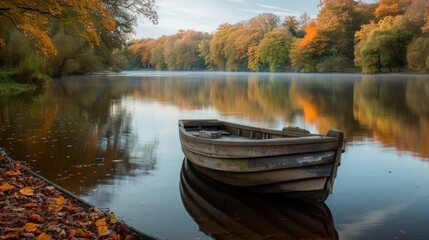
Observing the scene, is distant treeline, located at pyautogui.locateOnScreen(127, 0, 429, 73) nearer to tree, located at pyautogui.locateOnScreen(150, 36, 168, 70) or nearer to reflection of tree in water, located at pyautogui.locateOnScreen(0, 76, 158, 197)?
tree, located at pyautogui.locateOnScreen(150, 36, 168, 70)

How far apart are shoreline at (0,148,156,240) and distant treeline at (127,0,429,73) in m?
67.1

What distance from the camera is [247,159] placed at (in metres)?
8.78

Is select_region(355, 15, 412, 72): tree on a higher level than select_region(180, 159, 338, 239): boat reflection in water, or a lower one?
higher

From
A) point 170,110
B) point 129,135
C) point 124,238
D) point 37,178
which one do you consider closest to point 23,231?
point 124,238

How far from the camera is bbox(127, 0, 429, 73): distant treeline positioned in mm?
75312

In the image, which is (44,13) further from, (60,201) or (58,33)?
(58,33)

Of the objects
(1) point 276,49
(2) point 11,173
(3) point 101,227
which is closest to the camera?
(3) point 101,227

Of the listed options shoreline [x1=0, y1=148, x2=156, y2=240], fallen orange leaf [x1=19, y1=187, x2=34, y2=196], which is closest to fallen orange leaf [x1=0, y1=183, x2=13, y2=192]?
shoreline [x1=0, y1=148, x2=156, y2=240]

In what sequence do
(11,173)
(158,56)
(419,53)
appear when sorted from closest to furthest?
(11,173), (419,53), (158,56)

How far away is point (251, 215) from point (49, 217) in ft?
11.3

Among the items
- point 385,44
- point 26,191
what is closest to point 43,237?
point 26,191

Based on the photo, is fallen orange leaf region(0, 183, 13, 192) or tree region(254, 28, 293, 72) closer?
fallen orange leaf region(0, 183, 13, 192)

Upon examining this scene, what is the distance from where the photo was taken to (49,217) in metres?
6.15

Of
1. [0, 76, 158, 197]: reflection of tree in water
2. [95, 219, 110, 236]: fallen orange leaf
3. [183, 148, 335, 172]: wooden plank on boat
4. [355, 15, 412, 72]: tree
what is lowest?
[0, 76, 158, 197]: reflection of tree in water
